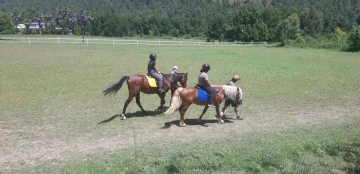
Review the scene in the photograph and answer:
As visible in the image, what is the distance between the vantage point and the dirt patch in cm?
783

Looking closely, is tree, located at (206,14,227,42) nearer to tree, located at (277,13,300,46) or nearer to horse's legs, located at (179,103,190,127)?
tree, located at (277,13,300,46)

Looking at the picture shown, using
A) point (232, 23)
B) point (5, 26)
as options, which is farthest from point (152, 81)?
point (5, 26)

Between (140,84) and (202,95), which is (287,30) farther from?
(202,95)

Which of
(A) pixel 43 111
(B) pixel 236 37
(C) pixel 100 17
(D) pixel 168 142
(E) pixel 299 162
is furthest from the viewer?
(C) pixel 100 17

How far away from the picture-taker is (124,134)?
9.43 meters

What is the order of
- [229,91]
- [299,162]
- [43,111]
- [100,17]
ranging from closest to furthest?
[299,162] → [229,91] → [43,111] → [100,17]

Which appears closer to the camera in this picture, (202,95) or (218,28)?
(202,95)

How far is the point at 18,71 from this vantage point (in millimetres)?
20703

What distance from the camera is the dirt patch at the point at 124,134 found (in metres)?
7.83

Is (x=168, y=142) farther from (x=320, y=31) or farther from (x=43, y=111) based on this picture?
(x=320, y=31)

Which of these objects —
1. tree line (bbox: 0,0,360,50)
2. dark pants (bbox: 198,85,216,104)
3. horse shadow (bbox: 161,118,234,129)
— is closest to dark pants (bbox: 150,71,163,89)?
horse shadow (bbox: 161,118,234,129)

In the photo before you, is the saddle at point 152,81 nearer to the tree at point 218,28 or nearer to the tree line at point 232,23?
the tree line at point 232,23

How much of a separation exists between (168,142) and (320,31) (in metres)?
111

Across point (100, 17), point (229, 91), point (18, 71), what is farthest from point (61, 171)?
point (100, 17)
